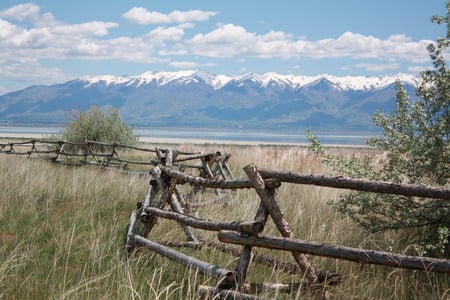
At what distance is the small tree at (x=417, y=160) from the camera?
6316 millimetres

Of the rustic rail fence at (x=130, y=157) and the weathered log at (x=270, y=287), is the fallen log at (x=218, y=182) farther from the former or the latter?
the rustic rail fence at (x=130, y=157)

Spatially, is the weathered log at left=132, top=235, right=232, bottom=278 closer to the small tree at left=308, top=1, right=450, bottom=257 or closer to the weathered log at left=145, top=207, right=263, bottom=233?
the weathered log at left=145, top=207, right=263, bottom=233

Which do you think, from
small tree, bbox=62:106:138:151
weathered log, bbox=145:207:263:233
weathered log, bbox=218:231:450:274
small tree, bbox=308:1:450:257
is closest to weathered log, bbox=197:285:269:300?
weathered log, bbox=218:231:450:274

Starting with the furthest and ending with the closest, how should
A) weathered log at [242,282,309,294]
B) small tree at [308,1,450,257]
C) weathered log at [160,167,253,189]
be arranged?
1. small tree at [308,1,450,257]
2. weathered log at [160,167,253,189]
3. weathered log at [242,282,309,294]

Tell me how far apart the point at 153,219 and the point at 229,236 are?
2382mm

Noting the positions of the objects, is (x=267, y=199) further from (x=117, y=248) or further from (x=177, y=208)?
(x=117, y=248)

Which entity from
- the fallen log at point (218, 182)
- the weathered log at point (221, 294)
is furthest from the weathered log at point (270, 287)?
the fallen log at point (218, 182)

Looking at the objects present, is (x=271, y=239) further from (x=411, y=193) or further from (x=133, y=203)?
(x=133, y=203)

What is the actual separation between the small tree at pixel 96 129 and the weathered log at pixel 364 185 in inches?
862

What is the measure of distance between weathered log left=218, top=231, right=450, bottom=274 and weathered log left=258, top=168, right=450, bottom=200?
0.49m

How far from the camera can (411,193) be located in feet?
13.9

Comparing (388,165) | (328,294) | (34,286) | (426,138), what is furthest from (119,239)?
(426,138)

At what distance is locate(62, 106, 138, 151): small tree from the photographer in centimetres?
2578

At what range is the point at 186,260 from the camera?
17.6 feet
